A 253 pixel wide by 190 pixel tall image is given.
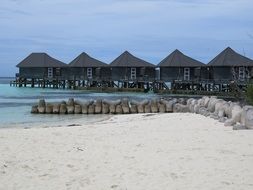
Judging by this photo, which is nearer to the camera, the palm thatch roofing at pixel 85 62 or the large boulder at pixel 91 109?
the large boulder at pixel 91 109

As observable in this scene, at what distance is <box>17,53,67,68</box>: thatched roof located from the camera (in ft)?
199

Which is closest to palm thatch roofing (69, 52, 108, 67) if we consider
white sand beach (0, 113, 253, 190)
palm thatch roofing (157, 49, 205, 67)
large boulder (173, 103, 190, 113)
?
palm thatch roofing (157, 49, 205, 67)

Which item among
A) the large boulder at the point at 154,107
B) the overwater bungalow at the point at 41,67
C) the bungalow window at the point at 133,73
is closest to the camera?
the large boulder at the point at 154,107

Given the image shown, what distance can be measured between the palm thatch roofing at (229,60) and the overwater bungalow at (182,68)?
2.28m

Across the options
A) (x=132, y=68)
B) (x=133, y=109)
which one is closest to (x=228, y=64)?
(x=132, y=68)

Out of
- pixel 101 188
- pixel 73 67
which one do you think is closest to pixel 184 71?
pixel 73 67

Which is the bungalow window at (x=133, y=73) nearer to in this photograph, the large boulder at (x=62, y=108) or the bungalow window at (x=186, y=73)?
the bungalow window at (x=186, y=73)

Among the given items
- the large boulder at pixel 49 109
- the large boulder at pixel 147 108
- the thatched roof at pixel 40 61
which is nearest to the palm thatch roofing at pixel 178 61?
the thatched roof at pixel 40 61

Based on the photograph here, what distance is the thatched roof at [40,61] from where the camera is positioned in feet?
199

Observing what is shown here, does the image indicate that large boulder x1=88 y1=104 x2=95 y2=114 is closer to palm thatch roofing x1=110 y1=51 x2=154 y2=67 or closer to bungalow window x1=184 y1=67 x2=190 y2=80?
bungalow window x1=184 y1=67 x2=190 y2=80

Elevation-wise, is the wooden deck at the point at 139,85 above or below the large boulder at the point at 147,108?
above

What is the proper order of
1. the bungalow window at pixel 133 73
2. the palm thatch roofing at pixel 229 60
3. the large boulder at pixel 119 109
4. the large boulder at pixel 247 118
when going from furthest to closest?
the bungalow window at pixel 133 73 → the palm thatch roofing at pixel 229 60 → the large boulder at pixel 119 109 → the large boulder at pixel 247 118

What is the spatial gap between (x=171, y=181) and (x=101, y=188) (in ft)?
3.06

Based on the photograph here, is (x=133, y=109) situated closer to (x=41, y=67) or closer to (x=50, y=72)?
(x=41, y=67)
